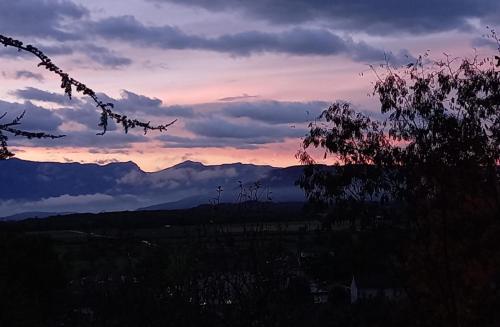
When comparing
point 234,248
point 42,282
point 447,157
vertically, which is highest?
point 447,157

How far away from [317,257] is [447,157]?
32.3 meters

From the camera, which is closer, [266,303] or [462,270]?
[266,303]

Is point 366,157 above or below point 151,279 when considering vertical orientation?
above

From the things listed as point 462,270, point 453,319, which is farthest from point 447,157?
point 453,319

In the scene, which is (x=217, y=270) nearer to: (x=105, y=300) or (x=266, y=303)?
(x=266, y=303)

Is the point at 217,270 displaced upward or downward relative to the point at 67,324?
upward

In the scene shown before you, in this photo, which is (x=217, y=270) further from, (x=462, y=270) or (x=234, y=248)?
(x=462, y=270)

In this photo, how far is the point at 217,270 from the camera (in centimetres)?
1282

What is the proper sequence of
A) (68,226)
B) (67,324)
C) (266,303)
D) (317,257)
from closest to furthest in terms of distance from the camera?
(266,303) → (67,324) → (317,257) → (68,226)

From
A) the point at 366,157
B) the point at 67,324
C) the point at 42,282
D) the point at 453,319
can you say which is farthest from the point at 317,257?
the point at 453,319

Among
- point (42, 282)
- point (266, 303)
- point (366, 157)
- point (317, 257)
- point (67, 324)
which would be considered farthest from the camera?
point (317, 257)

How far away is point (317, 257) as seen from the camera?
44.0 meters

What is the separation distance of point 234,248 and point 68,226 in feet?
288

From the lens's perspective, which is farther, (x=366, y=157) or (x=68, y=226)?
(x=68, y=226)
